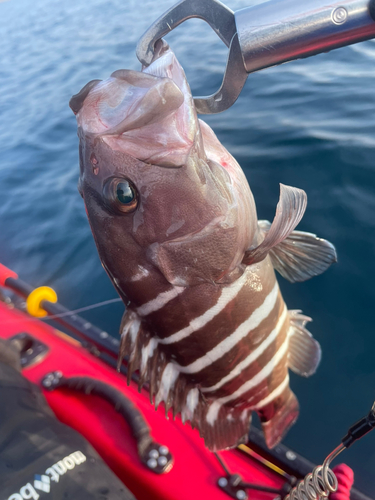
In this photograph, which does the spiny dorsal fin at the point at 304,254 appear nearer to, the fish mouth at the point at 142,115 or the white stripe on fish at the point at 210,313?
the white stripe on fish at the point at 210,313

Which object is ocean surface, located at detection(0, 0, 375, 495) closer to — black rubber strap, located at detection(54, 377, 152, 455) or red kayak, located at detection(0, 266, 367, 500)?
red kayak, located at detection(0, 266, 367, 500)

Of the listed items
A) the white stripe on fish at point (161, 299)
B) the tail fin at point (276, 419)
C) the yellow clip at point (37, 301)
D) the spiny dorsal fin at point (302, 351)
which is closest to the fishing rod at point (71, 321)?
the yellow clip at point (37, 301)

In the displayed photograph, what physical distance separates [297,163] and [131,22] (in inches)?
442

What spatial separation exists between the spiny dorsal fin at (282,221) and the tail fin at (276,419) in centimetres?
105

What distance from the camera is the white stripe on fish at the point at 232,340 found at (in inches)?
72.9

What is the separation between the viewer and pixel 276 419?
7.38ft

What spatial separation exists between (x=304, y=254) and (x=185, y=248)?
82 centimetres

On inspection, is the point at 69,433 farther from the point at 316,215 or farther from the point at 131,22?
the point at 131,22

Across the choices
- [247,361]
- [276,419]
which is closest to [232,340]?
[247,361]

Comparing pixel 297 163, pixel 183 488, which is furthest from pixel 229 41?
pixel 297 163

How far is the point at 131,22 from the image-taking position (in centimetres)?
1263

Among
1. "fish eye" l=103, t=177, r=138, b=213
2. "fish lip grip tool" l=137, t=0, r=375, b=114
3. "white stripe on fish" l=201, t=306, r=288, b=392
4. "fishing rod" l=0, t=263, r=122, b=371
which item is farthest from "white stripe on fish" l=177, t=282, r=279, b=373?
"fishing rod" l=0, t=263, r=122, b=371

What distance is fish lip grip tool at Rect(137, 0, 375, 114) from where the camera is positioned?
1.09 meters

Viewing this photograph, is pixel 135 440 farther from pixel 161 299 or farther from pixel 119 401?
pixel 161 299
